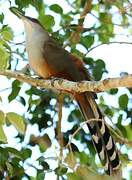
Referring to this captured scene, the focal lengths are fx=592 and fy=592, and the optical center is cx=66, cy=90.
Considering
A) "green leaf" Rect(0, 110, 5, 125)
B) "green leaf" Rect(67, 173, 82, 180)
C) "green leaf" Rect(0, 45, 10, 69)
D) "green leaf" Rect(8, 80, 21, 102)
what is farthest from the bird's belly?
"green leaf" Rect(67, 173, 82, 180)

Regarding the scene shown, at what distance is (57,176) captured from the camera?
9.69 ft

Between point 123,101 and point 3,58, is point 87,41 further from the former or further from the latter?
point 3,58

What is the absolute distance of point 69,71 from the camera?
10.7 feet

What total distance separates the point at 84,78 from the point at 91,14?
72 centimetres

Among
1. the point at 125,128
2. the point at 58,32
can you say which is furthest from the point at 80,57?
the point at 125,128

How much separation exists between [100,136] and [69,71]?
0.41 metres

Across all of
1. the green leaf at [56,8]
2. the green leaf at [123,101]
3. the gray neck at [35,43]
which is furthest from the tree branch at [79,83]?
the green leaf at [56,8]

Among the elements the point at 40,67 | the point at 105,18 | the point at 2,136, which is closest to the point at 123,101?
the point at 40,67

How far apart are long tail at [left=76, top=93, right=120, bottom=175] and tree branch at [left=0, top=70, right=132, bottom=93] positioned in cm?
29

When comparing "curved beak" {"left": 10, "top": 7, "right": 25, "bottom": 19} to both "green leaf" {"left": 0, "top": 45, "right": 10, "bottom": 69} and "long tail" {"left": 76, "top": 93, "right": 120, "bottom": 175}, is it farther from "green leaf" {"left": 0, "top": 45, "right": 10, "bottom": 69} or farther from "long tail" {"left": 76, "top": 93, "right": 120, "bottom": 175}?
"long tail" {"left": 76, "top": 93, "right": 120, "bottom": 175}

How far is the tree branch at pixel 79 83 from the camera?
256 cm

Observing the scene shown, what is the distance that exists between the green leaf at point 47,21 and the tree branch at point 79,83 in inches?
27.3

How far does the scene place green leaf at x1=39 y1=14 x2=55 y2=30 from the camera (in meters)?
3.58

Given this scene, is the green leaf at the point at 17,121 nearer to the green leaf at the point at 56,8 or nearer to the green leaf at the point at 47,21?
the green leaf at the point at 47,21
